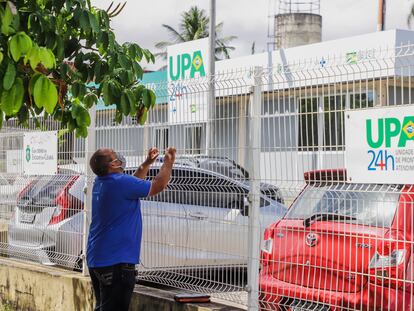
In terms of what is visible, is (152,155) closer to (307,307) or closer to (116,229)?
(116,229)

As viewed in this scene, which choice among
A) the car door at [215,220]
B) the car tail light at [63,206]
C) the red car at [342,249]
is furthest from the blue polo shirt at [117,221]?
the car tail light at [63,206]

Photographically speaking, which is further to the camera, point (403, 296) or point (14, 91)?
point (403, 296)

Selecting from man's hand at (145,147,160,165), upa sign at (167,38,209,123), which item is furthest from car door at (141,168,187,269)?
upa sign at (167,38,209,123)

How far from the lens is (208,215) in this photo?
683cm

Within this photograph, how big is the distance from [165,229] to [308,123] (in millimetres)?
2341

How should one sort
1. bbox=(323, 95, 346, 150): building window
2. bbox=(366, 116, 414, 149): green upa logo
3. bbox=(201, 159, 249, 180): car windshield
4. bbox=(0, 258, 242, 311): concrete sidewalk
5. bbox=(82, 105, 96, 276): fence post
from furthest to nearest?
1. bbox=(82, 105, 96, 276): fence post
2. bbox=(0, 258, 242, 311): concrete sidewalk
3. bbox=(201, 159, 249, 180): car windshield
4. bbox=(323, 95, 346, 150): building window
5. bbox=(366, 116, 414, 149): green upa logo

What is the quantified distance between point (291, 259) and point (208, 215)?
1069 mm

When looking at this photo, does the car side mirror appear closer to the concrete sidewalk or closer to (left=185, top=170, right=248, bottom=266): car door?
(left=185, top=170, right=248, bottom=266): car door

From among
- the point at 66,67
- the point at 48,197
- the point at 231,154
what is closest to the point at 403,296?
the point at 231,154

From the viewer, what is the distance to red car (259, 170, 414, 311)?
17.3 feet

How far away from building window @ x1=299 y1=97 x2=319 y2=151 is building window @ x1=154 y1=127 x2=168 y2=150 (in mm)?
2000

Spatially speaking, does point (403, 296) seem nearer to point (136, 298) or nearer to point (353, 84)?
point (353, 84)

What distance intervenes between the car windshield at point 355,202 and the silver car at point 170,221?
37 cm

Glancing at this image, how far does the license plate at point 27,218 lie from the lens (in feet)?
31.0
